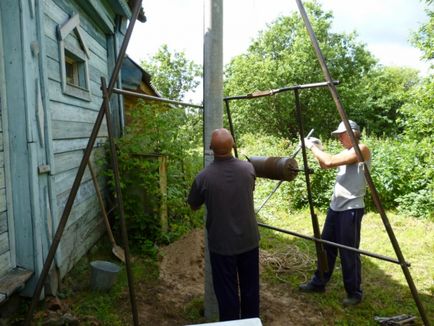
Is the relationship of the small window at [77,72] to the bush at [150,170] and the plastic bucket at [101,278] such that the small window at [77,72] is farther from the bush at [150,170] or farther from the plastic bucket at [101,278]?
the plastic bucket at [101,278]

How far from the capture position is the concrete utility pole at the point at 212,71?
301 cm

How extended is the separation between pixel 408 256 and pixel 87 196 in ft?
14.5

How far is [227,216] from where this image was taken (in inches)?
102

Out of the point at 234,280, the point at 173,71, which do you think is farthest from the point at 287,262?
the point at 173,71

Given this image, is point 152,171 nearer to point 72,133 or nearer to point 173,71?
point 72,133

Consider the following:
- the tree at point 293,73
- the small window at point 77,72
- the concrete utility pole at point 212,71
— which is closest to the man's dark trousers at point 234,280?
the concrete utility pole at point 212,71

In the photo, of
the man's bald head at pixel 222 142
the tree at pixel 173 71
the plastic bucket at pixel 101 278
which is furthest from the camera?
the tree at pixel 173 71

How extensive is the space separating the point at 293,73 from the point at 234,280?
74.4ft

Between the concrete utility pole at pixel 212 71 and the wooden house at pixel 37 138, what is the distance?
1.40 m

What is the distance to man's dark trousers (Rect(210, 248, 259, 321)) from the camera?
270 cm

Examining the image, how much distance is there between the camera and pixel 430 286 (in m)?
3.86

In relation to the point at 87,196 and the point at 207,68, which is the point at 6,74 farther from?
the point at 87,196

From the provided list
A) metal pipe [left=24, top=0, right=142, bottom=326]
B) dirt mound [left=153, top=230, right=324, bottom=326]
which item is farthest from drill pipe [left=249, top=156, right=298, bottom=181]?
metal pipe [left=24, top=0, right=142, bottom=326]

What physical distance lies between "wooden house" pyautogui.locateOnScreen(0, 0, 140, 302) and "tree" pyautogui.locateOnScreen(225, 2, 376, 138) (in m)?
20.5
